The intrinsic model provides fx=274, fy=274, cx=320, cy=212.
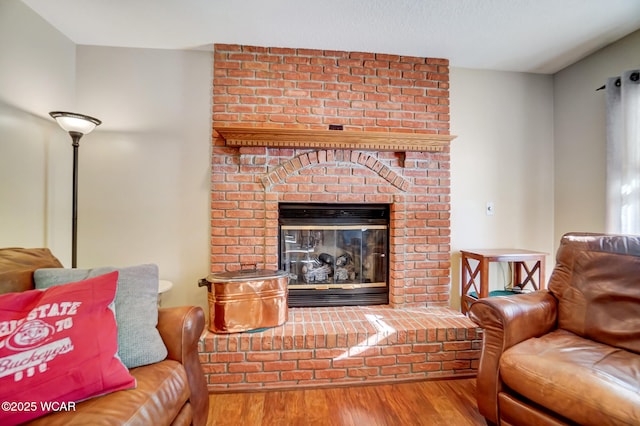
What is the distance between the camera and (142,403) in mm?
925

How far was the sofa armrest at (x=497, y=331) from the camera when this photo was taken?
50.8 inches

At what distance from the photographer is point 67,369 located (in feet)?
2.90

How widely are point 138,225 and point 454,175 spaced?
8.65 feet

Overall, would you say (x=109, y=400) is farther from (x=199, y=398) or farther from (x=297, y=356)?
(x=297, y=356)

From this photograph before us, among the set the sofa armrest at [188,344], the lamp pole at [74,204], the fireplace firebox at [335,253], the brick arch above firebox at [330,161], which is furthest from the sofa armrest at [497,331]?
the lamp pole at [74,204]

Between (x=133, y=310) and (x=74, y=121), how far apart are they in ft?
4.25

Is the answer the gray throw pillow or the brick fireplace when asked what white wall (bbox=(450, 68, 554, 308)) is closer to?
the brick fireplace

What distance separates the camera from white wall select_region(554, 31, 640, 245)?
2096 mm

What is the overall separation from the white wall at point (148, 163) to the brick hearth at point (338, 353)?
0.67 m

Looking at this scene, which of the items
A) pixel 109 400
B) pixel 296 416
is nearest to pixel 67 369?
pixel 109 400

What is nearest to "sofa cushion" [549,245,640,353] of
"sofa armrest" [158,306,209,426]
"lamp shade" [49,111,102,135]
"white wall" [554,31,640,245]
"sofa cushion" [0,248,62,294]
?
"white wall" [554,31,640,245]

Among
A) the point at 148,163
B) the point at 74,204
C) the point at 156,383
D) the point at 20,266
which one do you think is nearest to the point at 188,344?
the point at 156,383

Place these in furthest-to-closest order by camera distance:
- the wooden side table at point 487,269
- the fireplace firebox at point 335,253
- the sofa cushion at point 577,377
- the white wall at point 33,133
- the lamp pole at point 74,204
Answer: the fireplace firebox at point 335,253 → the wooden side table at point 487,269 → the lamp pole at point 74,204 → the white wall at point 33,133 → the sofa cushion at point 577,377

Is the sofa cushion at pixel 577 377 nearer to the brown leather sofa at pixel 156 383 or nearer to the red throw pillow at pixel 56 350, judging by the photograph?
the brown leather sofa at pixel 156 383
